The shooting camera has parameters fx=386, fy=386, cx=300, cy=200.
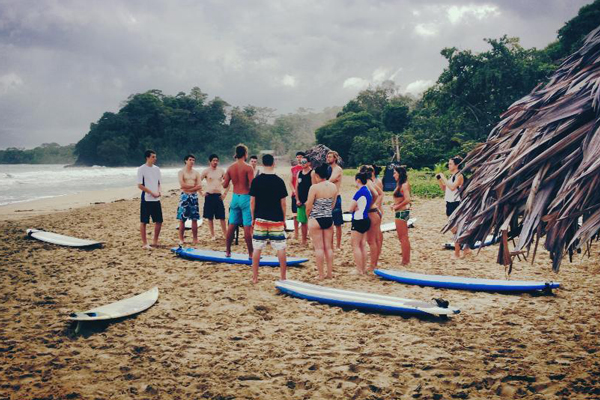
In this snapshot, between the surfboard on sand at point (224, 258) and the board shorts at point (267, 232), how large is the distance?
1.33m

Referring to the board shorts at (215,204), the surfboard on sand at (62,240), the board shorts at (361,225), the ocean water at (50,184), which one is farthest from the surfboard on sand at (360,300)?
the ocean water at (50,184)

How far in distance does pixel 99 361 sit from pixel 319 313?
2293mm

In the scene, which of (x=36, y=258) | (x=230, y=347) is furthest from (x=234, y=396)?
(x=36, y=258)

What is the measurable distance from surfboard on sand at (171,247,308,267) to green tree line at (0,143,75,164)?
369 feet

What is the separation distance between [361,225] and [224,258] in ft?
8.30

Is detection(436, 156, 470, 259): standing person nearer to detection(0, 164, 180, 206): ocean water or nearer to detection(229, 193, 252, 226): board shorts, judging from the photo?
detection(229, 193, 252, 226): board shorts

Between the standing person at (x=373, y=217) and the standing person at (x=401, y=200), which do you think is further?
the standing person at (x=401, y=200)

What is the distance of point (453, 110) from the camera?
30688mm

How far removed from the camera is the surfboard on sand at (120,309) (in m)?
4.05

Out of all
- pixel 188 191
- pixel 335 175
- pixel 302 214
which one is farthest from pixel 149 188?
pixel 335 175

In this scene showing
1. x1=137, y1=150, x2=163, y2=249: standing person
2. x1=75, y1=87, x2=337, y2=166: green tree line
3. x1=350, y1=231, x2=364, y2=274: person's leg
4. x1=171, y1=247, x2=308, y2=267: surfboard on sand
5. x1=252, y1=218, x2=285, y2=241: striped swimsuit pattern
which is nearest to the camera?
x1=252, y1=218, x2=285, y2=241: striped swimsuit pattern

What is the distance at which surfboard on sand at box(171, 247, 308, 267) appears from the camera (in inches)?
260

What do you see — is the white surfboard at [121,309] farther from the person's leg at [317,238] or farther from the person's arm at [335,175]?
the person's arm at [335,175]

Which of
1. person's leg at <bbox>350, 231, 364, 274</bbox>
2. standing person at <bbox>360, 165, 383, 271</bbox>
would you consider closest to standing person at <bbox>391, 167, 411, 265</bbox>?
standing person at <bbox>360, 165, 383, 271</bbox>
